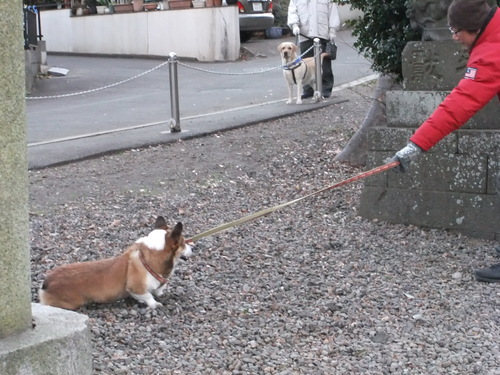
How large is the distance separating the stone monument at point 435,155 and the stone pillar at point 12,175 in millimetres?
4116

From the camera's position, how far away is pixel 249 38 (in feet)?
88.4

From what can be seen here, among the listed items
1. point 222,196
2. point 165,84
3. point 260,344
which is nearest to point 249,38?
point 165,84

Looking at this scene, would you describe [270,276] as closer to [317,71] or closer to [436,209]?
[436,209]

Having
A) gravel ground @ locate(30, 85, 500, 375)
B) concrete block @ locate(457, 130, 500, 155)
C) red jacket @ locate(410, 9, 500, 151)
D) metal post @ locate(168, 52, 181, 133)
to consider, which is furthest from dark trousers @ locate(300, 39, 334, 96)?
red jacket @ locate(410, 9, 500, 151)

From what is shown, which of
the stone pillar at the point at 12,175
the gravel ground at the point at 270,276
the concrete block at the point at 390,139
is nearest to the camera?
the stone pillar at the point at 12,175

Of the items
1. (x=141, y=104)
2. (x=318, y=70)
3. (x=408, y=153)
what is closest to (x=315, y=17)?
(x=318, y=70)

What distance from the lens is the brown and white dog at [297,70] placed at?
14344 mm

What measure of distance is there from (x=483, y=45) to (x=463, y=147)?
4.42ft

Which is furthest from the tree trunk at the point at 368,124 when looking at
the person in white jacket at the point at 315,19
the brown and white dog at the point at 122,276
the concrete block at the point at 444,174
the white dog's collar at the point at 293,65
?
the person in white jacket at the point at 315,19

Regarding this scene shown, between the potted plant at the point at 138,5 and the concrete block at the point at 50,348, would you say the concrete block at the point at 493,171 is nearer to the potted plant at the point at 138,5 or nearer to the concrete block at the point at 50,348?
the concrete block at the point at 50,348

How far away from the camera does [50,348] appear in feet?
11.0

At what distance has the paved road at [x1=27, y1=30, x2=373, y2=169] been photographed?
36.0ft

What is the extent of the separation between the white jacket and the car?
11235 millimetres

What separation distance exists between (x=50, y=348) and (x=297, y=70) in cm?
1135
